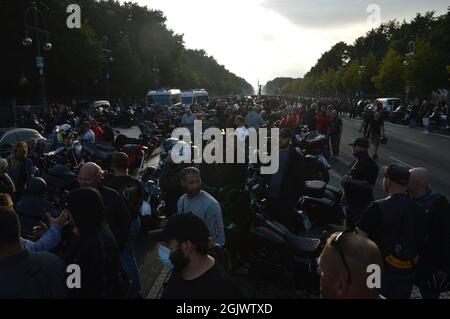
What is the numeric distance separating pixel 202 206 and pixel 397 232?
1876 millimetres

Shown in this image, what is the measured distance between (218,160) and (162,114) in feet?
66.3

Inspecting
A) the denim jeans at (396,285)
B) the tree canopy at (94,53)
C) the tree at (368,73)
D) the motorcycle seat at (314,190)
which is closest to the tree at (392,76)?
the tree at (368,73)

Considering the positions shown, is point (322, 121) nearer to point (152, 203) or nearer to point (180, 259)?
point (152, 203)

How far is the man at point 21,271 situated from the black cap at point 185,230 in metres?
0.73

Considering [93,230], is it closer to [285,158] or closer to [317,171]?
[285,158]

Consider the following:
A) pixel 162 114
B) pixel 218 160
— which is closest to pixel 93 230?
pixel 218 160

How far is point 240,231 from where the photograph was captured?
5719 mm

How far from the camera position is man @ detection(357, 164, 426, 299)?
381 centimetres

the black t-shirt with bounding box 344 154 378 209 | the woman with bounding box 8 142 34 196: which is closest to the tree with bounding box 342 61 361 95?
the woman with bounding box 8 142 34 196

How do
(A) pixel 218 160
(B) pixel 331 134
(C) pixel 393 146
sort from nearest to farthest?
(A) pixel 218 160, (B) pixel 331 134, (C) pixel 393 146

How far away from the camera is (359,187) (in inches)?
234

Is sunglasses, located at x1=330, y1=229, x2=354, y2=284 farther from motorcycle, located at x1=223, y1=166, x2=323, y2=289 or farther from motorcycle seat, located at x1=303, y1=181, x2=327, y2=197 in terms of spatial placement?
motorcycle seat, located at x1=303, y1=181, x2=327, y2=197

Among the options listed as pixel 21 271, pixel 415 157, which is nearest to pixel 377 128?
pixel 415 157

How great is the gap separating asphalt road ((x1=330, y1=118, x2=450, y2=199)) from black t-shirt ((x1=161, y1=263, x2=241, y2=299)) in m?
7.69
